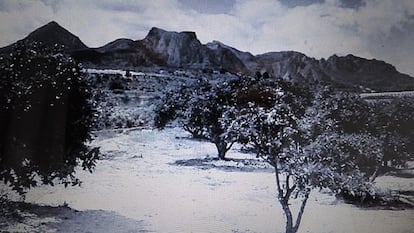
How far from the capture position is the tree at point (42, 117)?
3.47 m

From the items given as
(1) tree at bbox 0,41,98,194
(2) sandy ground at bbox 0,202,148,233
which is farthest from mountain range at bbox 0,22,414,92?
(2) sandy ground at bbox 0,202,148,233

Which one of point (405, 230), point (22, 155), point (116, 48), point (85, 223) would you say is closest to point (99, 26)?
point (116, 48)

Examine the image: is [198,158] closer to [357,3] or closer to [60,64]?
[60,64]

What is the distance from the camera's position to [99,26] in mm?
3682

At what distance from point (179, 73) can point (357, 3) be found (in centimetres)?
138

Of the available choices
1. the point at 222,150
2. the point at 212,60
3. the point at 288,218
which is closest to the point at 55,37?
the point at 212,60

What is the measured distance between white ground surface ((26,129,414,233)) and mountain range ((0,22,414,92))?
512 mm

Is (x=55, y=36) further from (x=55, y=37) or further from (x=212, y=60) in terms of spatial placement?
(x=212, y=60)

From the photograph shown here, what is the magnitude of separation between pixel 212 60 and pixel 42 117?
1.23 meters

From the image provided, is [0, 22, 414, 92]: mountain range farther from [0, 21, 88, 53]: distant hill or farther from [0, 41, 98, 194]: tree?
[0, 41, 98, 194]: tree

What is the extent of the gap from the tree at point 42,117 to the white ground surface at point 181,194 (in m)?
0.11

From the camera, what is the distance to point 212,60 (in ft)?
12.1

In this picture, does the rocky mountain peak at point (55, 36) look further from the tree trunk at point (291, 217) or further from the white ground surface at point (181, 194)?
the tree trunk at point (291, 217)

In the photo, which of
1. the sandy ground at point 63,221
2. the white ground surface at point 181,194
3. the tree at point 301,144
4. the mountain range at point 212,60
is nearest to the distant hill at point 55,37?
the mountain range at point 212,60
